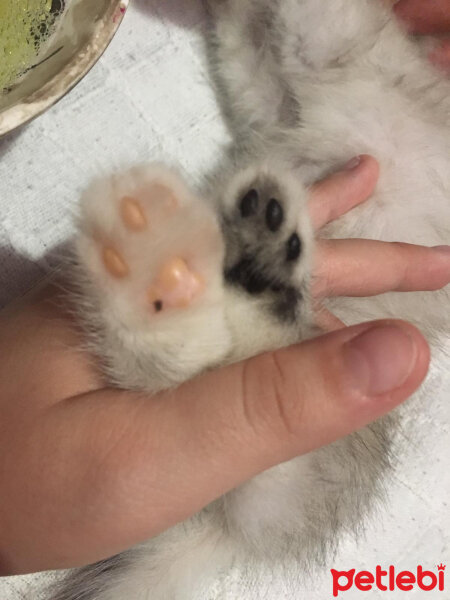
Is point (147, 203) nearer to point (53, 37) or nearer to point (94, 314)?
point (94, 314)

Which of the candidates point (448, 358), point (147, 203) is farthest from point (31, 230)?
point (448, 358)

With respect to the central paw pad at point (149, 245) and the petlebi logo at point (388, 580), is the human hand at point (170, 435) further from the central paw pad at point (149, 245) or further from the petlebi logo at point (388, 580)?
the petlebi logo at point (388, 580)

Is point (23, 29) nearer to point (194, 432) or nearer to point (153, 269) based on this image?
point (153, 269)

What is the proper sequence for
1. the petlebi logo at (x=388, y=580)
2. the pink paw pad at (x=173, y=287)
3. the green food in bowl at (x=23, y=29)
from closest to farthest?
the pink paw pad at (x=173, y=287) → the green food in bowl at (x=23, y=29) → the petlebi logo at (x=388, y=580)

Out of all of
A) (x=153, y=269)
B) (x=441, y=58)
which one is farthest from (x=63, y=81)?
(x=441, y=58)

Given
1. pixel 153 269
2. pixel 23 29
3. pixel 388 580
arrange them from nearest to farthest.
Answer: pixel 153 269, pixel 23 29, pixel 388 580

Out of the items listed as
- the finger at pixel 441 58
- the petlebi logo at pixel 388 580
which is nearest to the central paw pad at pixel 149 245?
the finger at pixel 441 58

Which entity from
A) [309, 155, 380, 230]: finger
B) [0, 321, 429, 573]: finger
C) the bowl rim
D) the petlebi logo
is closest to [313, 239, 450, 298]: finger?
[309, 155, 380, 230]: finger
